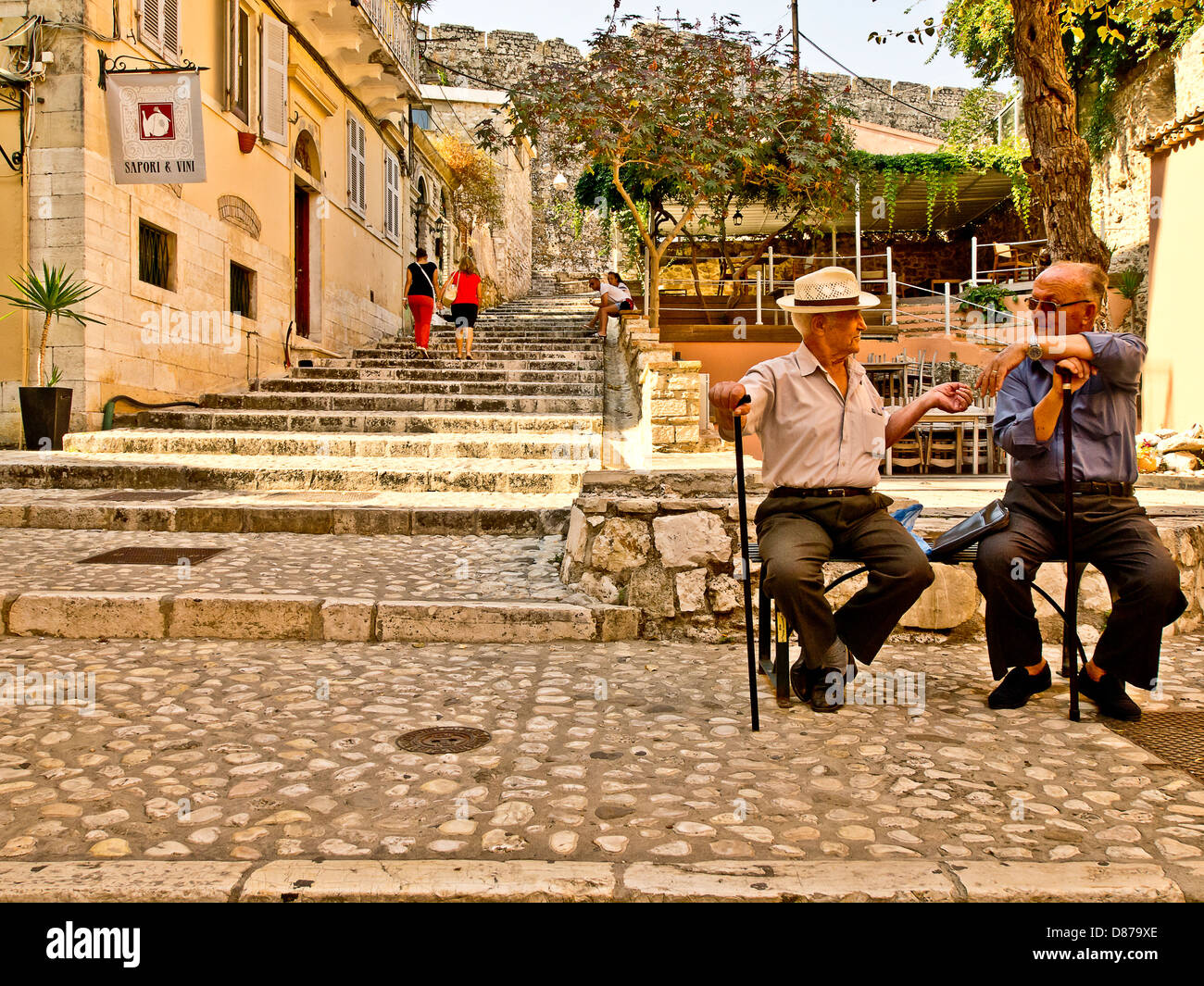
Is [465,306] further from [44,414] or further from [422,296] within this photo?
[44,414]

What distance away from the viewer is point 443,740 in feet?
9.71

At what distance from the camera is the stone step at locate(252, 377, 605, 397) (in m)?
11.7

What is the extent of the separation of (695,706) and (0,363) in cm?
864

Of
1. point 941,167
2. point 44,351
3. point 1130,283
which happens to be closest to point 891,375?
point 1130,283

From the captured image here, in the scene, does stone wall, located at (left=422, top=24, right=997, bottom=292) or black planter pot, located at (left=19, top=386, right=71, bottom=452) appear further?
stone wall, located at (left=422, top=24, right=997, bottom=292)

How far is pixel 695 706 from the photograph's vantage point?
3.39 metres

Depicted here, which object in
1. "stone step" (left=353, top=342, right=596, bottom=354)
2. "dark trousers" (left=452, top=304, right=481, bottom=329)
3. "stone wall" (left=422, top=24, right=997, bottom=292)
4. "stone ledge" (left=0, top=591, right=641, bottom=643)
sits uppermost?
"stone wall" (left=422, top=24, right=997, bottom=292)

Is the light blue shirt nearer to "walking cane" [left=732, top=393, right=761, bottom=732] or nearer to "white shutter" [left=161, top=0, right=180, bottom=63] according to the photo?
"walking cane" [left=732, top=393, right=761, bottom=732]

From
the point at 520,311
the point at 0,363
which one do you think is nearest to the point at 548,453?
the point at 0,363

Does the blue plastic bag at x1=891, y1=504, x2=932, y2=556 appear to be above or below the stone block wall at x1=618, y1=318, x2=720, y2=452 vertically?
below

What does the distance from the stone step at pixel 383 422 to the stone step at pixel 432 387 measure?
1.68 metres

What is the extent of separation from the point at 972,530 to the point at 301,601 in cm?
300

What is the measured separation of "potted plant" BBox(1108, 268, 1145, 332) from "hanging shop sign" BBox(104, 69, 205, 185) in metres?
15.1

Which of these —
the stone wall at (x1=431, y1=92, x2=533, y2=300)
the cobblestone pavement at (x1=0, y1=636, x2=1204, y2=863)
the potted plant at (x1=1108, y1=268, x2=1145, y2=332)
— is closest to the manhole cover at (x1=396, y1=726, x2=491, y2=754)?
the cobblestone pavement at (x1=0, y1=636, x2=1204, y2=863)
